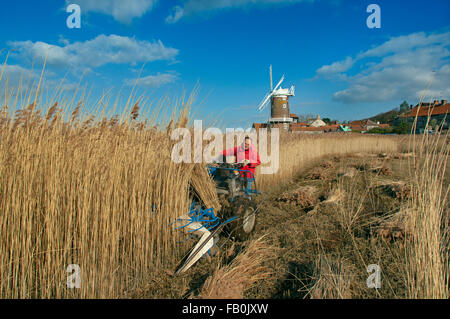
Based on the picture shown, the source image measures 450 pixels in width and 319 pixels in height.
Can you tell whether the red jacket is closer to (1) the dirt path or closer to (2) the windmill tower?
(1) the dirt path

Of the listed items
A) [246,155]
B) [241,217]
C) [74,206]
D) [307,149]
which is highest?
[307,149]

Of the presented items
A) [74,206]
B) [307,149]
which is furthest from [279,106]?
[74,206]

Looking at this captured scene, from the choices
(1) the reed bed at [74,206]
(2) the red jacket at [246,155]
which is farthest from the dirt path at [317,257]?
(2) the red jacket at [246,155]

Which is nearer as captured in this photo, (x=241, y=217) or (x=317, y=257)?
(x=317, y=257)

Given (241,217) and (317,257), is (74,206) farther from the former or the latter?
(317,257)

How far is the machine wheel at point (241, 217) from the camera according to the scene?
310cm

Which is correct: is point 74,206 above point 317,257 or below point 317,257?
above

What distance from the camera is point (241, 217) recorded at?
310 centimetres

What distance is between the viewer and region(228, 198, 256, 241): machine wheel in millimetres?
3100

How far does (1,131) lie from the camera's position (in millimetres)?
2094

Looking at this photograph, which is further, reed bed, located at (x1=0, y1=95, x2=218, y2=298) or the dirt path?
the dirt path

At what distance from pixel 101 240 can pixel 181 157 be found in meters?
1.28

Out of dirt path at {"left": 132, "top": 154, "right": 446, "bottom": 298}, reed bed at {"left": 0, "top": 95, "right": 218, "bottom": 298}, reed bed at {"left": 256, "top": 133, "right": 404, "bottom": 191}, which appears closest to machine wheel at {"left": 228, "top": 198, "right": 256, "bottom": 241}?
dirt path at {"left": 132, "top": 154, "right": 446, "bottom": 298}
